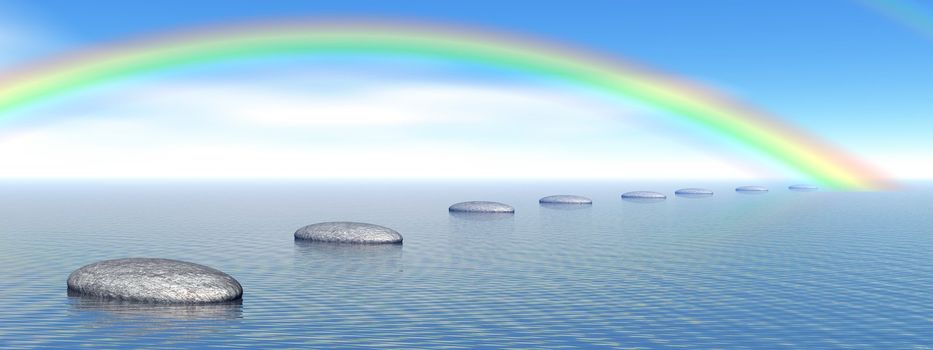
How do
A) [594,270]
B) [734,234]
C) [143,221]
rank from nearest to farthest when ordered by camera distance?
[594,270], [734,234], [143,221]

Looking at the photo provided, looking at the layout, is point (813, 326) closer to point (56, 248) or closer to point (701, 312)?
point (701, 312)

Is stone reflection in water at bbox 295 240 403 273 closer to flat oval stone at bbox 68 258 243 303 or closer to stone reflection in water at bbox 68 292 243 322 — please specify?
flat oval stone at bbox 68 258 243 303

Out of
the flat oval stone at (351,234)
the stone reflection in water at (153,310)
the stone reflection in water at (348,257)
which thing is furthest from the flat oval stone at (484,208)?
the stone reflection in water at (153,310)

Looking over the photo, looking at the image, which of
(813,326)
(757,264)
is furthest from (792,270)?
(813,326)

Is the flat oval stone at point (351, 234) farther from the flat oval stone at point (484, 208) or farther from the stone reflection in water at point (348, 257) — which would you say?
the flat oval stone at point (484, 208)

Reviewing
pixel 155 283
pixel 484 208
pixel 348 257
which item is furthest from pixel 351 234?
pixel 484 208

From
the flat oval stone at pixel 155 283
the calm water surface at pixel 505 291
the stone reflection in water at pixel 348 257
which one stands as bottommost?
the calm water surface at pixel 505 291

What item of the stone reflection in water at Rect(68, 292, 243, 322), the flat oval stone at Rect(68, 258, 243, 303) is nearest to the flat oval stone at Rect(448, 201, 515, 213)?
the flat oval stone at Rect(68, 258, 243, 303)
